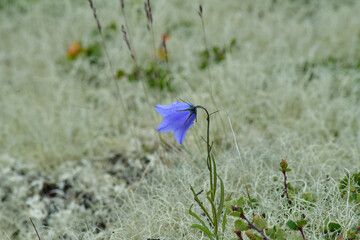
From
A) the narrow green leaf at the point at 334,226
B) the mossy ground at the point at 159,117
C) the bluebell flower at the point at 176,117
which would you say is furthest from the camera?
the mossy ground at the point at 159,117

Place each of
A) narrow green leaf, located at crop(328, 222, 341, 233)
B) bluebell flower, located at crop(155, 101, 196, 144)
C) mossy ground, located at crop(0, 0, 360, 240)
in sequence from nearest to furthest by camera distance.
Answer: bluebell flower, located at crop(155, 101, 196, 144)
narrow green leaf, located at crop(328, 222, 341, 233)
mossy ground, located at crop(0, 0, 360, 240)

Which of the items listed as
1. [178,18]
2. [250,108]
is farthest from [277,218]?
[178,18]

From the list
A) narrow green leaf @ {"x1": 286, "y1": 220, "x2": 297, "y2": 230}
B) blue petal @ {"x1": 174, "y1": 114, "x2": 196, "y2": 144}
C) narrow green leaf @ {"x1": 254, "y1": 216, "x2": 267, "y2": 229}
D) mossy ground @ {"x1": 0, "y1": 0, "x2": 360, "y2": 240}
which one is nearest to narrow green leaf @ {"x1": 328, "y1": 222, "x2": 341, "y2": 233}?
mossy ground @ {"x1": 0, "y1": 0, "x2": 360, "y2": 240}

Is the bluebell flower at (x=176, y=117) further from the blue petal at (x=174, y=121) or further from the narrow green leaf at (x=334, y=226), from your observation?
the narrow green leaf at (x=334, y=226)

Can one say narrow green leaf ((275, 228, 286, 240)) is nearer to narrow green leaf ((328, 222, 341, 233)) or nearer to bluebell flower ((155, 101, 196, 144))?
narrow green leaf ((328, 222, 341, 233))

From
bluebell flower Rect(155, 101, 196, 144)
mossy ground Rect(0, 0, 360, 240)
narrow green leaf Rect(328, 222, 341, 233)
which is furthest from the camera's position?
mossy ground Rect(0, 0, 360, 240)

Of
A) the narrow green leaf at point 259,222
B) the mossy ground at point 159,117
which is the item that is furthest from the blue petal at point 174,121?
the mossy ground at point 159,117
